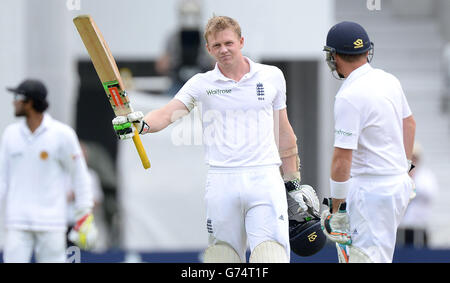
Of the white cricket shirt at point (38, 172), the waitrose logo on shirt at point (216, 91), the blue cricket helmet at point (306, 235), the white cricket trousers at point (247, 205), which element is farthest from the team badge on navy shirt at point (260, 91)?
the white cricket shirt at point (38, 172)

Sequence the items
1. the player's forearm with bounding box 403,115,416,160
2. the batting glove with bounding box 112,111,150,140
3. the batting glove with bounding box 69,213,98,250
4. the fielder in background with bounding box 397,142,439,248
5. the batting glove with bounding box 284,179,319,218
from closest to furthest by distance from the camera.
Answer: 1. the batting glove with bounding box 112,111,150,140
2. the player's forearm with bounding box 403,115,416,160
3. the batting glove with bounding box 284,179,319,218
4. the batting glove with bounding box 69,213,98,250
5. the fielder in background with bounding box 397,142,439,248

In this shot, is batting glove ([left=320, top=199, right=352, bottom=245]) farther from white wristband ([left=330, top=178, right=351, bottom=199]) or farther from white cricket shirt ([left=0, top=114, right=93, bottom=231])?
white cricket shirt ([left=0, top=114, right=93, bottom=231])

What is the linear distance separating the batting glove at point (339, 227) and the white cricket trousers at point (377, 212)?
0.20ft

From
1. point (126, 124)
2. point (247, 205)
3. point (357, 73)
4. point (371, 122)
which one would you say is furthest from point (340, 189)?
point (126, 124)

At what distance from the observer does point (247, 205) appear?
5406 millimetres

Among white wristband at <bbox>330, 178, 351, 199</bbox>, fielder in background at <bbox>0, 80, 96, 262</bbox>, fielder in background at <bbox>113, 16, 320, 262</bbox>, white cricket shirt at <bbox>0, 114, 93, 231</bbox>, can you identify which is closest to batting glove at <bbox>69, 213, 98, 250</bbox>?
fielder in background at <bbox>0, 80, 96, 262</bbox>

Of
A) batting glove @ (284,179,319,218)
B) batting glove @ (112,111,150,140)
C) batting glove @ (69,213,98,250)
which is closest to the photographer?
batting glove @ (112,111,150,140)

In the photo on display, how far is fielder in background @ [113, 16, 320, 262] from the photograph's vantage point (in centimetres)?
539

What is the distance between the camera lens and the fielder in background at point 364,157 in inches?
206

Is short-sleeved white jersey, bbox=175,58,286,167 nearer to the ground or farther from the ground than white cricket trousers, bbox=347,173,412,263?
farther from the ground

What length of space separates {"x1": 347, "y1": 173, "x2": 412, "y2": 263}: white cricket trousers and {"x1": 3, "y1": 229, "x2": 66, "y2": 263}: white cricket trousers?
2.95 meters

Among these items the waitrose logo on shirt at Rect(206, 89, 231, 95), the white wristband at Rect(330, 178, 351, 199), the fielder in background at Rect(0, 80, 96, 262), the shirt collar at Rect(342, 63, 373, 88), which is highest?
the shirt collar at Rect(342, 63, 373, 88)
